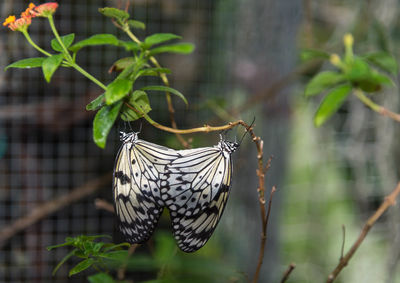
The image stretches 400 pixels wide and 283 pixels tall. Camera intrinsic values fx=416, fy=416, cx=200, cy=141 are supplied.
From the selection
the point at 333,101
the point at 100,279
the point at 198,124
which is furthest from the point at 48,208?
the point at 333,101

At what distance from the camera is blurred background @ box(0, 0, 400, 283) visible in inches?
54.0

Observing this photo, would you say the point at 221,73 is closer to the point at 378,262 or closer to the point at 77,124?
the point at 77,124

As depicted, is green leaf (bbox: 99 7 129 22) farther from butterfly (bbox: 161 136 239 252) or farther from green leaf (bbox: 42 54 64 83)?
butterfly (bbox: 161 136 239 252)

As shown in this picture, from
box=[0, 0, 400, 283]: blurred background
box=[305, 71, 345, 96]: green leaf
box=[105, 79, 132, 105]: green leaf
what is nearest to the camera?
box=[105, 79, 132, 105]: green leaf

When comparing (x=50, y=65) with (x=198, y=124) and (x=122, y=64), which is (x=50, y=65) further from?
(x=198, y=124)

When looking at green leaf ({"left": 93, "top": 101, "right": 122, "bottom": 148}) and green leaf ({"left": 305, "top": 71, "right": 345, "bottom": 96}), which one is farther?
green leaf ({"left": 305, "top": 71, "right": 345, "bottom": 96})

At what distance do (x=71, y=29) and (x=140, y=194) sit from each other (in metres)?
1.22

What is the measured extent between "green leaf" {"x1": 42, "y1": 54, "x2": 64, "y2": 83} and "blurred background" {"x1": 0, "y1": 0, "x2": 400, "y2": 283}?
83 centimetres

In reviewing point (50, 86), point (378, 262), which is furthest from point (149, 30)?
point (378, 262)

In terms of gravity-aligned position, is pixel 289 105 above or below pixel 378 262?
above

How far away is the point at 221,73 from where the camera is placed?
69.4 inches

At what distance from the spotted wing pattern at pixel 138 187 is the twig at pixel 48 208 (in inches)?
40.0

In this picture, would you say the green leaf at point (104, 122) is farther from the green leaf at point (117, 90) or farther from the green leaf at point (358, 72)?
the green leaf at point (358, 72)

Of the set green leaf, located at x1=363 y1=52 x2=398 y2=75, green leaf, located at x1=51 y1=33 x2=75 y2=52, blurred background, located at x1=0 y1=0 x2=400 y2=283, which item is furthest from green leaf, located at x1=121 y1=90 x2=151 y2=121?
blurred background, located at x1=0 y1=0 x2=400 y2=283
